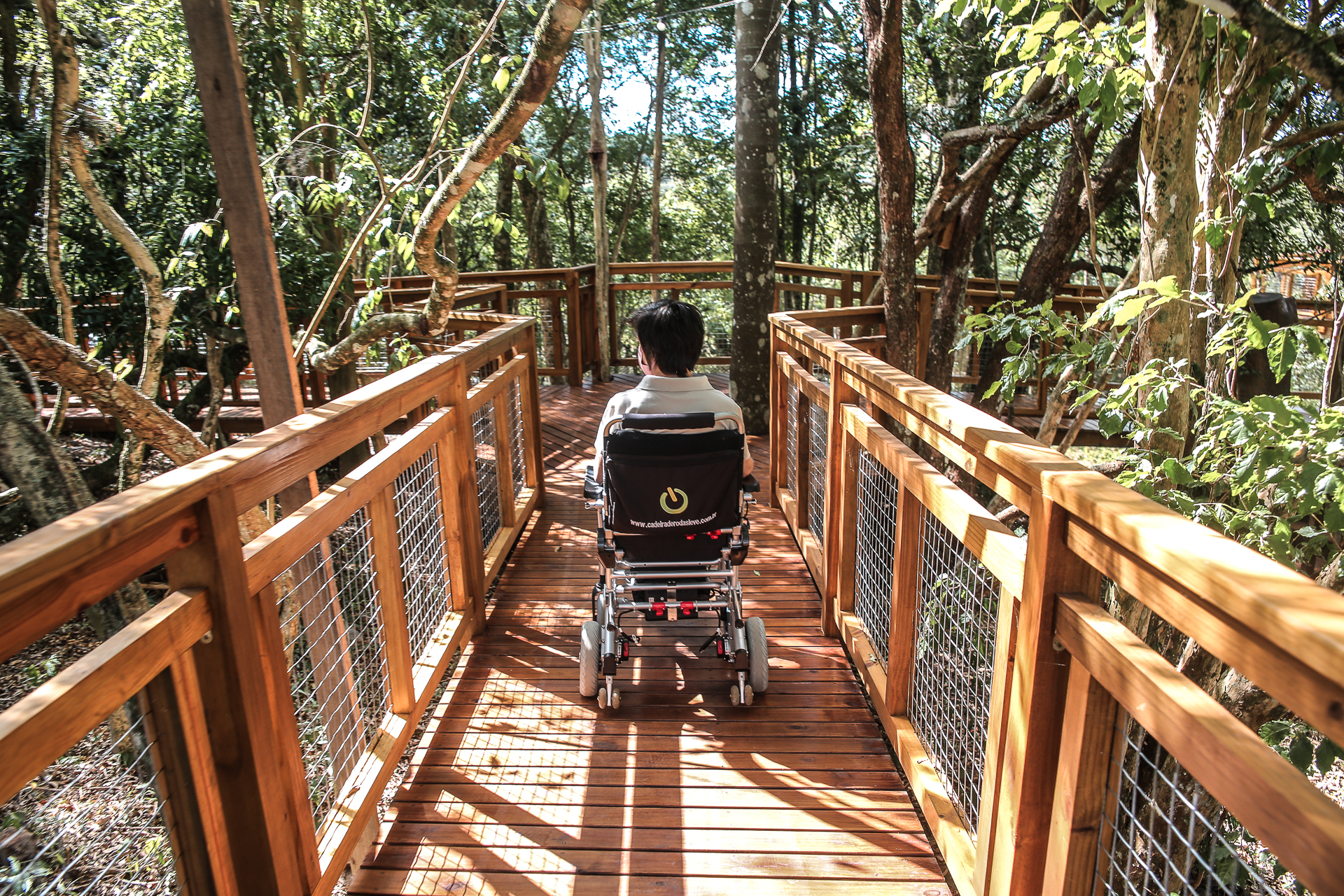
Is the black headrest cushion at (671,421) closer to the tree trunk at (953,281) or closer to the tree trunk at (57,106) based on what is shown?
the tree trunk at (57,106)

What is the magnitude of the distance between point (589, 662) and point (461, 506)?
30.4 inches

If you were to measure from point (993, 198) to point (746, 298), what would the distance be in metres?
5.87

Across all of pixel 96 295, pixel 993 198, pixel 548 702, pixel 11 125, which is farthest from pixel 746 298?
pixel 993 198

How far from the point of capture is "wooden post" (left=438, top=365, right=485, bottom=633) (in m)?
2.88

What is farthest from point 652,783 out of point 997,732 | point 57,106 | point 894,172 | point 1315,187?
point 57,106

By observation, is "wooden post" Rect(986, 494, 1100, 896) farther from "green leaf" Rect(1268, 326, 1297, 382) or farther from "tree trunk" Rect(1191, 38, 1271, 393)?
"tree trunk" Rect(1191, 38, 1271, 393)

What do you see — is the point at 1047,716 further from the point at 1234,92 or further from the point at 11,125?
the point at 11,125

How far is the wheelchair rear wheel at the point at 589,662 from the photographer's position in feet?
8.91

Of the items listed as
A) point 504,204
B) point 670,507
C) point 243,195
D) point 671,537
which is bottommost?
point 671,537

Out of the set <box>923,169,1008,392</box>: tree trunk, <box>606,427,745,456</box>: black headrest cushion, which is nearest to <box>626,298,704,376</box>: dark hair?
<box>606,427,745,456</box>: black headrest cushion

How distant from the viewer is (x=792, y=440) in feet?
14.7

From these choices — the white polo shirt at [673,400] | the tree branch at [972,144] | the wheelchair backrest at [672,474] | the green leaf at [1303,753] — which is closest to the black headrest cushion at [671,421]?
the wheelchair backrest at [672,474]

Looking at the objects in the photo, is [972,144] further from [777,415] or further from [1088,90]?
[1088,90]

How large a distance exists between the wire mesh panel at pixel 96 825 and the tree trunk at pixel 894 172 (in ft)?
13.0
